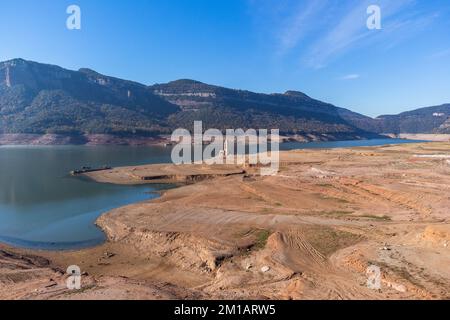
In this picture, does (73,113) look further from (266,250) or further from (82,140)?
(266,250)

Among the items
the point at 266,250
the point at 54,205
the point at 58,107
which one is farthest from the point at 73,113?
the point at 266,250

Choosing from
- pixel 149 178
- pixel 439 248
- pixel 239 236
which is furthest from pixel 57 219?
pixel 439 248

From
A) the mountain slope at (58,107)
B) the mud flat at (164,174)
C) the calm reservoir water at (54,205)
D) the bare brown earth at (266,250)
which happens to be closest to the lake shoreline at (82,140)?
the mountain slope at (58,107)

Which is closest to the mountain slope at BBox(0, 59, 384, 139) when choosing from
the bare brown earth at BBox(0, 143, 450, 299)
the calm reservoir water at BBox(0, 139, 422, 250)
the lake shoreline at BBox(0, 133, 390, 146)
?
the lake shoreline at BBox(0, 133, 390, 146)

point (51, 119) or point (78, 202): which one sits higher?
point (51, 119)

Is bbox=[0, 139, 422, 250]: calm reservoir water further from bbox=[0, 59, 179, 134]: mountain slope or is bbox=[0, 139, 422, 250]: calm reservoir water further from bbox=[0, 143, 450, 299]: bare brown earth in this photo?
bbox=[0, 59, 179, 134]: mountain slope

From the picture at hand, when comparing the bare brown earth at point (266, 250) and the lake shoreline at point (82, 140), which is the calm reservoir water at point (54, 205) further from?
the lake shoreline at point (82, 140)

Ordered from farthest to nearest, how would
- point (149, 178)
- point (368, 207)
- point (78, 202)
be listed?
1. point (149, 178)
2. point (78, 202)
3. point (368, 207)
